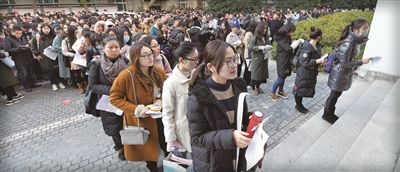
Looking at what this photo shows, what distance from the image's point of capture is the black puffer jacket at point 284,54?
16.2ft

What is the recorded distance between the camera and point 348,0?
31.3 metres

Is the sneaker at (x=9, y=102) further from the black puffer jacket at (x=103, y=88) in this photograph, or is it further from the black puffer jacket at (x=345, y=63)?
the black puffer jacket at (x=345, y=63)

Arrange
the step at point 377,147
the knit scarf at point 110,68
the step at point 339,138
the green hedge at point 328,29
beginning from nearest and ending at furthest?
the step at point 377,147
the step at point 339,138
the knit scarf at point 110,68
the green hedge at point 328,29

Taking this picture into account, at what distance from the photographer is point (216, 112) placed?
185 centimetres

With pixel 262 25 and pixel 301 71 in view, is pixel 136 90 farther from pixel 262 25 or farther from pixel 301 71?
pixel 262 25

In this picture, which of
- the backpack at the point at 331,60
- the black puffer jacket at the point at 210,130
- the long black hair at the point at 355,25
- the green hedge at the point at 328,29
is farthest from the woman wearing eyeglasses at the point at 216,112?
the green hedge at the point at 328,29

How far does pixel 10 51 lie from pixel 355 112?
746 centimetres

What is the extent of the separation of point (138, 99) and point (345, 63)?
3018 mm

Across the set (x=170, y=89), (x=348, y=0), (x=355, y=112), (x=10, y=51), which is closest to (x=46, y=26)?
(x=10, y=51)

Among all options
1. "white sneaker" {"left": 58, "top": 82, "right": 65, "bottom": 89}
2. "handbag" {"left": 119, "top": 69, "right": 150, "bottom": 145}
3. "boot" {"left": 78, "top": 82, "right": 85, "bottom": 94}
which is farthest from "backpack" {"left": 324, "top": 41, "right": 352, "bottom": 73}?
"white sneaker" {"left": 58, "top": 82, "right": 65, "bottom": 89}

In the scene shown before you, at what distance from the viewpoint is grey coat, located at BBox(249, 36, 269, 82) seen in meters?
5.33

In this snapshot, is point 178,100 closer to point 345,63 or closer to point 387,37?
point 345,63

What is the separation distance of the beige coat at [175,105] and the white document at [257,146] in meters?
0.89

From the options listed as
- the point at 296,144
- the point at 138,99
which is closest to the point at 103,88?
the point at 138,99
